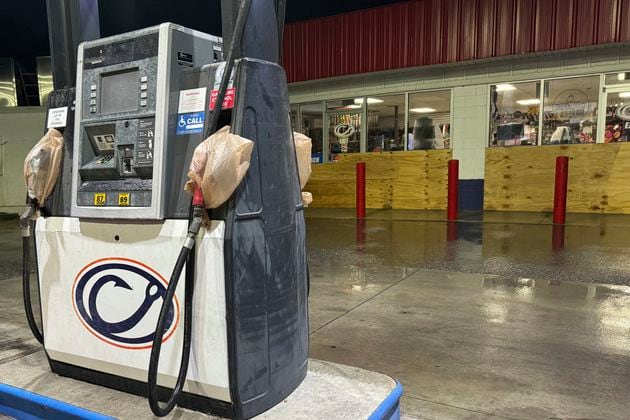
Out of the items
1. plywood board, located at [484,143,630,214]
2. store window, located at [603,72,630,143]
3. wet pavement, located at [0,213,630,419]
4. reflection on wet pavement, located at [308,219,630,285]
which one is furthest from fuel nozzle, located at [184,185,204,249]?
store window, located at [603,72,630,143]

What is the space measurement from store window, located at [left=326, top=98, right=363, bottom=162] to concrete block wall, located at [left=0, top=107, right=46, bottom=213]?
775 centimetres

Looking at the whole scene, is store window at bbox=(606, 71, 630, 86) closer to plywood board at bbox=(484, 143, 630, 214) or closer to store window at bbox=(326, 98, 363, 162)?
plywood board at bbox=(484, 143, 630, 214)

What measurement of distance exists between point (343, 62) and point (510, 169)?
465 cm

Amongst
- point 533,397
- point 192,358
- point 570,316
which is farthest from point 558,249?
point 192,358

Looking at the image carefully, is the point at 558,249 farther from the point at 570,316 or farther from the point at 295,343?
the point at 295,343

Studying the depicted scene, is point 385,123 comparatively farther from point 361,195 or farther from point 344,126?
point 361,195

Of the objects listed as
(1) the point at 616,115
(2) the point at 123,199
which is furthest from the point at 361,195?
(2) the point at 123,199

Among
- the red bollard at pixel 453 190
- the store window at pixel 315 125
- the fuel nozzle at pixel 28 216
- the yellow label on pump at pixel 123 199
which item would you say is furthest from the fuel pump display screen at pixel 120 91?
the store window at pixel 315 125

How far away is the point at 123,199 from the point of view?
1940mm

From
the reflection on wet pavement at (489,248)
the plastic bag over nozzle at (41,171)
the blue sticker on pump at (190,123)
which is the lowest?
the reflection on wet pavement at (489,248)

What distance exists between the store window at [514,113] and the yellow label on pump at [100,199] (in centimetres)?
966

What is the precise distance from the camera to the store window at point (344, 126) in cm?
1199

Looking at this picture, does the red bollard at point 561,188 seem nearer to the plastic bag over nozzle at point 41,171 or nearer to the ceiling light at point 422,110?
the ceiling light at point 422,110

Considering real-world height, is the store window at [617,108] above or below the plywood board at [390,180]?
above
